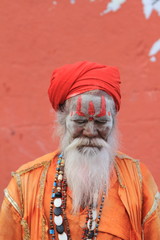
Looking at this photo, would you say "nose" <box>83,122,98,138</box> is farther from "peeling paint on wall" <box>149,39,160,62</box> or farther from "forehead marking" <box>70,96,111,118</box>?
"peeling paint on wall" <box>149,39,160,62</box>

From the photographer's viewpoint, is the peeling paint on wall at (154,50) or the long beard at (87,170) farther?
the peeling paint on wall at (154,50)

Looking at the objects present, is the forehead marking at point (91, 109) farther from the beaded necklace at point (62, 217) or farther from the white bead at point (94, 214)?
the white bead at point (94, 214)

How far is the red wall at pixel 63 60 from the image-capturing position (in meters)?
3.33

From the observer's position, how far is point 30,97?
11.1ft

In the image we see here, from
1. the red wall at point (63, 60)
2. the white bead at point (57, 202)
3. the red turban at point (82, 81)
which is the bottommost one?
the white bead at point (57, 202)

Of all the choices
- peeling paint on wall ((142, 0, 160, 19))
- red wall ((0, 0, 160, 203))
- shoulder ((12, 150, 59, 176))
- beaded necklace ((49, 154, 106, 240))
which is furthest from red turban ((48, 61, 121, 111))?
peeling paint on wall ((142, 0, 160, 19))

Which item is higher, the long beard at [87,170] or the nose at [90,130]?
the nose at [90,130]

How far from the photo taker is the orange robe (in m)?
2.15

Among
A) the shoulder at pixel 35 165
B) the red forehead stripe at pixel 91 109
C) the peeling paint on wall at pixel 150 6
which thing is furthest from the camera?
the peeling paint on wall at pixel 150 6

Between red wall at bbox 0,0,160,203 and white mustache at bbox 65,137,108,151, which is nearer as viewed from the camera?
white mustache at bbox 65,137,108,151

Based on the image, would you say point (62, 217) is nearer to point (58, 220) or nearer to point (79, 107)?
point (58, 220)

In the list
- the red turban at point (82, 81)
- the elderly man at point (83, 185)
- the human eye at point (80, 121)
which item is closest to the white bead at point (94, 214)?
the elderly man at point (83, 185)

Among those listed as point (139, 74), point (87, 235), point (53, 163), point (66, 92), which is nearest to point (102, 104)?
point (66, 92)

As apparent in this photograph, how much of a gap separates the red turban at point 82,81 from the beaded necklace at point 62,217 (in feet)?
1.59
